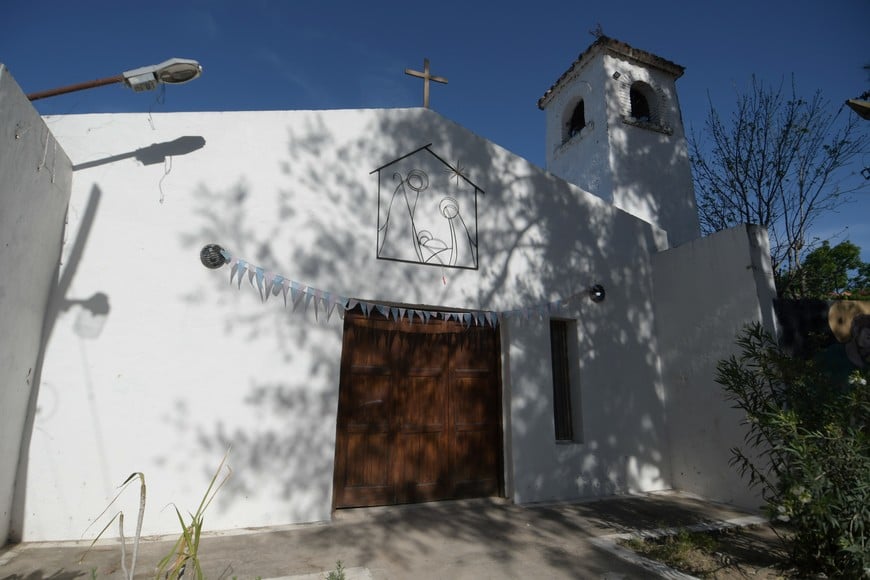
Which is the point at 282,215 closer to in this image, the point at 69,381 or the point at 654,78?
the point at 69,381

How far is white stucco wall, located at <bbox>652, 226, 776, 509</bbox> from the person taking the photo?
17.0 ft

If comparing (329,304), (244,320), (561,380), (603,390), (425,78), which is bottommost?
(603,390)

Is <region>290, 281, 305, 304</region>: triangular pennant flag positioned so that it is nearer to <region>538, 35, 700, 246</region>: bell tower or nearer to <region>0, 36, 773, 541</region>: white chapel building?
<region>0, 36, 773, 541</region>: white chapel building

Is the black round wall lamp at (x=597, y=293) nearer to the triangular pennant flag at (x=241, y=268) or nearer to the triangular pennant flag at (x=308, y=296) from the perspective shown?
the triangular pennant flag at (x=308, y=296)

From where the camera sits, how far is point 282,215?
4750 millimetres

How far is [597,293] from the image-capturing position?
6.10 m

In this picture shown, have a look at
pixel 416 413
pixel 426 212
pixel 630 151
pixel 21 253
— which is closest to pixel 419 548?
pixel 416 413

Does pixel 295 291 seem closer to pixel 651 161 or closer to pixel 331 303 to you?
pixel 331 303

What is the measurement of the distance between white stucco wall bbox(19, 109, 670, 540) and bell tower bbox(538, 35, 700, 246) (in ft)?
13.8

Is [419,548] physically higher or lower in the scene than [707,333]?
lower

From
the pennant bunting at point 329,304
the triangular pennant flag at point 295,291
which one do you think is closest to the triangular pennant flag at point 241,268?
the pennant bunting at point 329,304

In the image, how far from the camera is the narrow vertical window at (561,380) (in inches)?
230

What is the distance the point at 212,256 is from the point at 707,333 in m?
5.63

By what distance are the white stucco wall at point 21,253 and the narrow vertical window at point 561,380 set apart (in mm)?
5233
